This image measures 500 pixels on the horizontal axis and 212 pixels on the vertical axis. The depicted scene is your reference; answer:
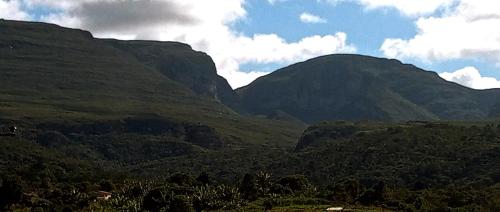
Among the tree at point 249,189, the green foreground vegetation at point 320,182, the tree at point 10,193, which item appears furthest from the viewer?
→ the tree at point 10,193

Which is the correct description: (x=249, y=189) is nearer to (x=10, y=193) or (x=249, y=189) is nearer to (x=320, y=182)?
(x=10, y=193)

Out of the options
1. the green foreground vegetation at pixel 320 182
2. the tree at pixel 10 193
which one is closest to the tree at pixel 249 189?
the green foreground vegetation at pixel 320 182

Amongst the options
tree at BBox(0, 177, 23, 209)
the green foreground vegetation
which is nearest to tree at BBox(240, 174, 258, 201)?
the green foreground vegetation

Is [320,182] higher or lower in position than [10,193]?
lower

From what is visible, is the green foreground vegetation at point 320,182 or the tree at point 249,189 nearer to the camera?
the green foreground vegetation at point 320,182

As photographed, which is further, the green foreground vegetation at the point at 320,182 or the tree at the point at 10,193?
the tree at the point at 10,193

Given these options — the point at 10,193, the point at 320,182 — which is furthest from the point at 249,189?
the point at 320,182

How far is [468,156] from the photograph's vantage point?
502 ft

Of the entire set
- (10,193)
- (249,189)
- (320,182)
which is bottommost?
(320,182)

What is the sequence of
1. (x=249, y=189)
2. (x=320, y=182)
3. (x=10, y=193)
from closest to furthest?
(x=10, y=193) < (x=249, y=189) < (x=320, y=182)

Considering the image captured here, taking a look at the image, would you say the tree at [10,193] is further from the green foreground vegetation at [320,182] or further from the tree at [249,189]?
the tree at [249,189]

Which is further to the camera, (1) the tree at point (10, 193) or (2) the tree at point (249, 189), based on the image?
(1) the tree at point (10, 193)

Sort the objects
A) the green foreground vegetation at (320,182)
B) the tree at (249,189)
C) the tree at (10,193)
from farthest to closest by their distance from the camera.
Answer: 1. the tree at (10,193)
2. the tree at (249,189)
3. the green foreground vegetation at (320,182)

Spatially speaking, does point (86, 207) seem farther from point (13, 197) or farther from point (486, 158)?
point (486, 158)
